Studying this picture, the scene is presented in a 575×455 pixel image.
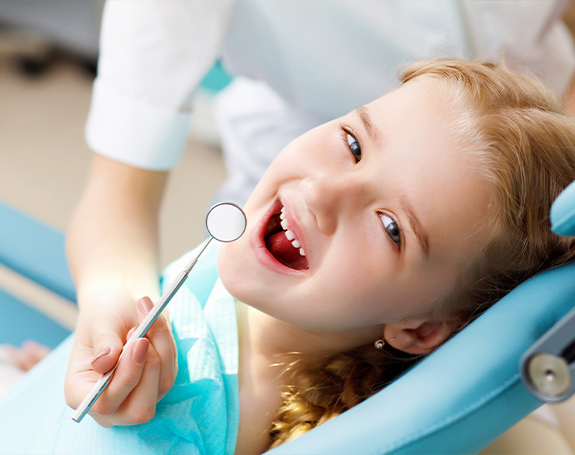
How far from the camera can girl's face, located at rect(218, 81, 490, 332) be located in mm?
675

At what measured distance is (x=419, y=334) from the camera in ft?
2.56

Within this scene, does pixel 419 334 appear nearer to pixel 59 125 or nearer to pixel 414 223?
pixel 414 223

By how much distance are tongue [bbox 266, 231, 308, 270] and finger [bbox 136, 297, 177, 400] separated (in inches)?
7.7

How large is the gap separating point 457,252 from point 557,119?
0.78 feet

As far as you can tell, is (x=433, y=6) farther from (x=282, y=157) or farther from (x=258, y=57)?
(x=282, y=157)

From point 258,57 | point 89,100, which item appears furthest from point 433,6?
point 89,100

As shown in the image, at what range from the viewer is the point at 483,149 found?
27.2 inches

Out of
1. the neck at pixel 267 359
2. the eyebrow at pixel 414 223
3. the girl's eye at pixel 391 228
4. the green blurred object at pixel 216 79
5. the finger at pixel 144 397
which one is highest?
the eyebrow at pixel 414 223

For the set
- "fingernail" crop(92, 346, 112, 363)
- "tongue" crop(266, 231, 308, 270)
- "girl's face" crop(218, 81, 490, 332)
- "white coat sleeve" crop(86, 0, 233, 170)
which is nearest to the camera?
"fingernail" crop(92, 346, 112, 363)

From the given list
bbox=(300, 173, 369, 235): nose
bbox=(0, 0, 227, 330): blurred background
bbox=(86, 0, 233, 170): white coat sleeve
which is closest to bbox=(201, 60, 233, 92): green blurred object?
bbox=(0, 0, 227, 330): blurred background

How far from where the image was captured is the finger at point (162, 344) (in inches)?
25.1

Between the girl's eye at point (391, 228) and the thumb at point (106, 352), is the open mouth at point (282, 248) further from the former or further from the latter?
the thumb at point (106, 352)

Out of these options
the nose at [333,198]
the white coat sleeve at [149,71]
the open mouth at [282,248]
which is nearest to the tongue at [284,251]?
the open mouth at [282,248]

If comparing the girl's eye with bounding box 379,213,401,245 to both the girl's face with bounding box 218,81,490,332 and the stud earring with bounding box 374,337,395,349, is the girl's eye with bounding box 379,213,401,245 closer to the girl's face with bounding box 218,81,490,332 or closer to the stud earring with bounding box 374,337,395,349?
the girl's face with bounding box 218,81,490,332
